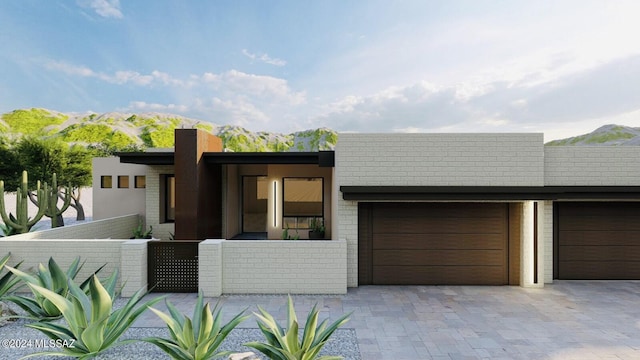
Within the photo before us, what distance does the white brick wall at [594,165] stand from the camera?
8.25m

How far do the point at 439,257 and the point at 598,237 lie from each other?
4632 millimetres

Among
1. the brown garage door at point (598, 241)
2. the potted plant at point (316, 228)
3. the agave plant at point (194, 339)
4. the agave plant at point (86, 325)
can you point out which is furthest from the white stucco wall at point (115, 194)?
the brown garage door at point (598, 241)

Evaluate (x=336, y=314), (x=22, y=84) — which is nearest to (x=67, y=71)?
(x=22, y=84)

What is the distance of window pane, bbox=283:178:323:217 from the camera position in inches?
483

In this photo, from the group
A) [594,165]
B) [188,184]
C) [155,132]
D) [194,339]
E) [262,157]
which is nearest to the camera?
[194,339]

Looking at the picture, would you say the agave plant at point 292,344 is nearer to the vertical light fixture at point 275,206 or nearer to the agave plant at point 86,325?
the agave plant at point 86,325

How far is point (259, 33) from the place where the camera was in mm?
25797

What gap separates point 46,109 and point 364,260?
179 m

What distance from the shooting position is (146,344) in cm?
508

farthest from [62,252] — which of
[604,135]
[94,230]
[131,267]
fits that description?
[604,135]

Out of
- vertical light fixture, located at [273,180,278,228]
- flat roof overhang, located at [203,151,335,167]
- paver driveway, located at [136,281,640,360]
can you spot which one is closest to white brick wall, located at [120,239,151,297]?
paver driveway, located at [136,281,640,360]

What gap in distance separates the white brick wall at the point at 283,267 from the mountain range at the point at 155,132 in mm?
94466

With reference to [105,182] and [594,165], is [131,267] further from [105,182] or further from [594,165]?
[594,165]

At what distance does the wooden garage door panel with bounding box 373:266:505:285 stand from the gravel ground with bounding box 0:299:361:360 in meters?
2.97
